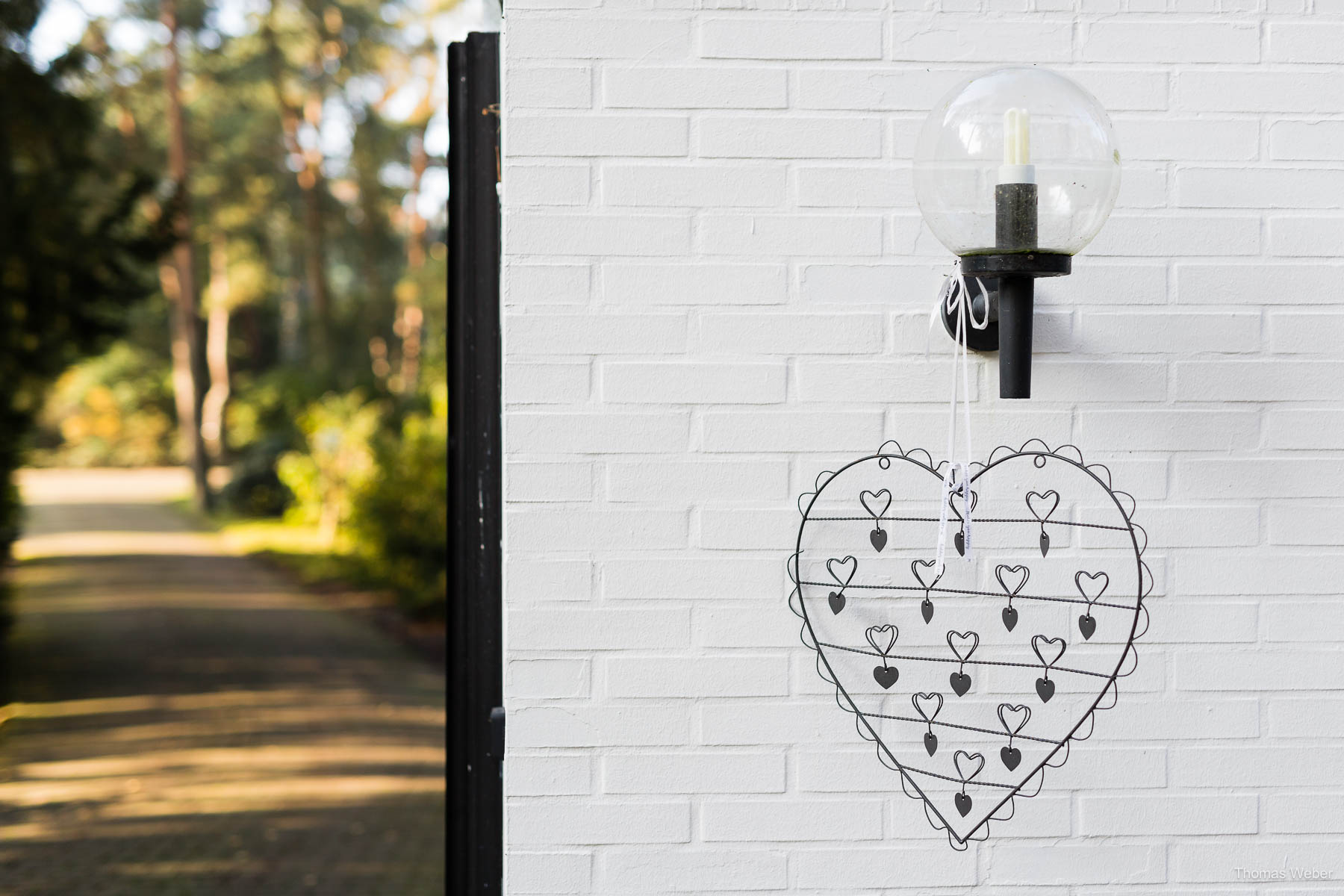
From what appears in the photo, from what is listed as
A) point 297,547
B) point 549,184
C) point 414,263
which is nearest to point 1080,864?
point 549,184

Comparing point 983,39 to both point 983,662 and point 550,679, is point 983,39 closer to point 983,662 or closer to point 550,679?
point 983,662

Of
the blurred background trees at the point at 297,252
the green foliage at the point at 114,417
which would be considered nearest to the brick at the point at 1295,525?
the blurred background trees at the point at 297,252

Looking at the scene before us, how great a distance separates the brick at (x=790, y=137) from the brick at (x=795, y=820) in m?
0.87

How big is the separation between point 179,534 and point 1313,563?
55.0ft

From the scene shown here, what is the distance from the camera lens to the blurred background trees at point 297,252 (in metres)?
11.4

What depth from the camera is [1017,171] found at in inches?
51.8

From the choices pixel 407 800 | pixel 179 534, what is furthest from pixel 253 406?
pixel 407 800

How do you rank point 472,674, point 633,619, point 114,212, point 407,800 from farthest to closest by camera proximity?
point 114,212
point 407,800
point 472,674
point 633,619

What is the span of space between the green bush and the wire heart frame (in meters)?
7.26

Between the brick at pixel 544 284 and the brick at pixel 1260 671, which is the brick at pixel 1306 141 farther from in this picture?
the brick at pixel 544 284

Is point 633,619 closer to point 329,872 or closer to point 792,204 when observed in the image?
point 792,204

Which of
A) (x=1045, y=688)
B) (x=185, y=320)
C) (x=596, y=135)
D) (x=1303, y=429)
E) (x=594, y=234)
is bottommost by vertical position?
→ (x=1045, y=688)

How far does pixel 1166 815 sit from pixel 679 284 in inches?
38.0

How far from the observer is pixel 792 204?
1.55 meters
